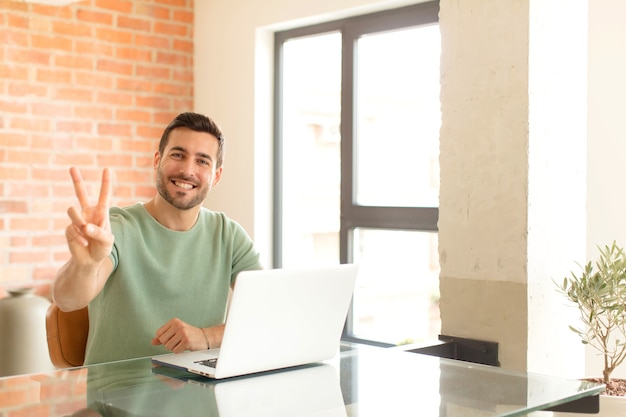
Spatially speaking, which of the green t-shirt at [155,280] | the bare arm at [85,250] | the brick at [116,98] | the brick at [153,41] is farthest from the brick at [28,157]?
the bare arm at [85,250]

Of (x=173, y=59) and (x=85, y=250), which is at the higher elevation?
(x=173, y=59)

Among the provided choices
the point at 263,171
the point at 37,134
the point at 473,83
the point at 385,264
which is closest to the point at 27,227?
the point at 37,134

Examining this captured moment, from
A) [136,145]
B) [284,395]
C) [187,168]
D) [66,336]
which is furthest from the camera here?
[136,145]

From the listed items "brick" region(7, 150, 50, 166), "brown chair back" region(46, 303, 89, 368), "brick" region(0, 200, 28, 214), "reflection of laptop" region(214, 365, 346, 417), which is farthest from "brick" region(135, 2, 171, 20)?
"reflection of laptop" region(214, 365, 346, 417)

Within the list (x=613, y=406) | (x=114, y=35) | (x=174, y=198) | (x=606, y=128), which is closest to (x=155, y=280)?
(x=174, y=198)

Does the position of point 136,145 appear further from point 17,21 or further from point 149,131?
point 17,21

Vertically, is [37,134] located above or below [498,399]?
above

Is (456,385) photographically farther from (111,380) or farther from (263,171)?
(263,171)

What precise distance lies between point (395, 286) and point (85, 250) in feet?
10.1

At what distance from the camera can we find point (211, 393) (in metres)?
1.55

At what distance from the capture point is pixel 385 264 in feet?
14.9

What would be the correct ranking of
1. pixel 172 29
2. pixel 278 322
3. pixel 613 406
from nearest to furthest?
pixel 278 322, pixel 613 406, pixel 172 29

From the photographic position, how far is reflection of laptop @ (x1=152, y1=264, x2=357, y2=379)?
1.66 metres

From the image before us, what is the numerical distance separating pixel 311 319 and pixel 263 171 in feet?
8.64
